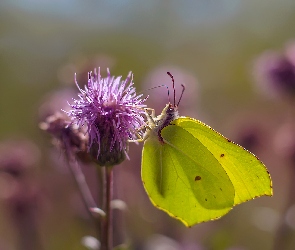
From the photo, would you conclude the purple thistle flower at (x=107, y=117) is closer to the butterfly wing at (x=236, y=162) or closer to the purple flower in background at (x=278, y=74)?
the butterfly wing at (x=236, y=162)

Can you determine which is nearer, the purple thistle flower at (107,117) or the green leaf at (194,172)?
the purple thistle flower at (107,117)

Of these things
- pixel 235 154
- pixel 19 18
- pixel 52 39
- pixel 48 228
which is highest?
pixel 19 18

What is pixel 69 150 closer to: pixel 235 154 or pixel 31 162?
pixel 235 154

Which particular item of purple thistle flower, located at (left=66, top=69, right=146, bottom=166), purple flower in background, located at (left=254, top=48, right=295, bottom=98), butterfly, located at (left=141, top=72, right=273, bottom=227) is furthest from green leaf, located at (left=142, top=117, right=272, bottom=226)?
purple flower in background, located at (left=254, top=48, right=295, bottom=98)

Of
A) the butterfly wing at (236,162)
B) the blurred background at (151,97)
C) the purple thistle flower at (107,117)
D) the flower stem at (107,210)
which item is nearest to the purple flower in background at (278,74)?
the blurred background at (151,97)

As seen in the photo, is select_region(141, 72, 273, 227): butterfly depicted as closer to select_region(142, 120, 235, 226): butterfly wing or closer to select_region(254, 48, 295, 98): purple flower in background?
select_region(142, 120, 235, 226): butterfly wing

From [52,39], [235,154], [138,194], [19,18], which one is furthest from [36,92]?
[235,154]

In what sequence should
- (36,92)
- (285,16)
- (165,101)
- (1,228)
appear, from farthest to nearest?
(285,16)
(36,92)
(1,228)
(165,101)

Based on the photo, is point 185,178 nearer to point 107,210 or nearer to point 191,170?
point 191,170
